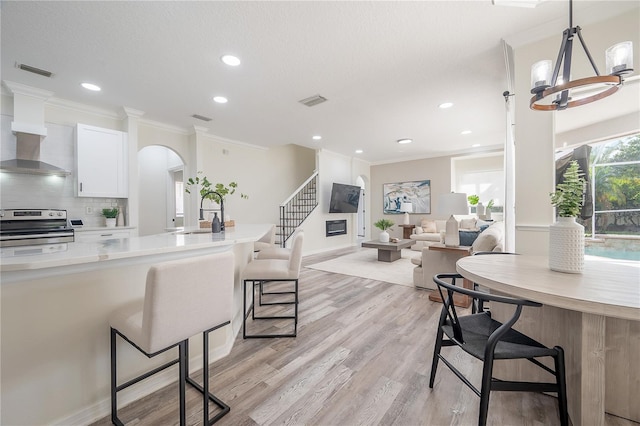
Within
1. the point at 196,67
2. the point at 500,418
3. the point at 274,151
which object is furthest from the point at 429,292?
the point at 274,151

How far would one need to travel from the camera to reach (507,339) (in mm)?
1320

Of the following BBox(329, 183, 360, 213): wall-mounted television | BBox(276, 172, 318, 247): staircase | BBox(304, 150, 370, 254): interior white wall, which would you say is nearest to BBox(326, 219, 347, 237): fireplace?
BBox(304, 150, 370, 254): interior white wall

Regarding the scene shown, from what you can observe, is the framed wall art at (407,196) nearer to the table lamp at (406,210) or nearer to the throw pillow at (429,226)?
the table lamp at (406,210)

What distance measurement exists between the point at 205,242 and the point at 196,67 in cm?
215

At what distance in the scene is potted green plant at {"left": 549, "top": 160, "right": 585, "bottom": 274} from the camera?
1274mm

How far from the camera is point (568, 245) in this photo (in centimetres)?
129

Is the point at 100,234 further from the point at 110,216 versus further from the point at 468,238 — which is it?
the point at 468,238

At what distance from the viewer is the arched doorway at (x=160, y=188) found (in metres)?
5.91

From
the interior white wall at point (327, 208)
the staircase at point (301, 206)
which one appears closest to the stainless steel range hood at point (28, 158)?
the staircase at point (301, 206)

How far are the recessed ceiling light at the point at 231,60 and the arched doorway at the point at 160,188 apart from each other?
406 cm

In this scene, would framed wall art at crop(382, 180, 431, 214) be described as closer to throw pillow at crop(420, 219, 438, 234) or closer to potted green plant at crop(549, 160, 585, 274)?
throw pillow at crop(420, 219, 438, 234)

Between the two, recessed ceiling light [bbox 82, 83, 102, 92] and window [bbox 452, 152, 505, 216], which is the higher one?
recessed ceiling light [bbox 82, 83, 102, 92]

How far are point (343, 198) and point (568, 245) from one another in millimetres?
5906

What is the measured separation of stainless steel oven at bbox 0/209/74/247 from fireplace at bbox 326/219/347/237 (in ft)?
17.2
